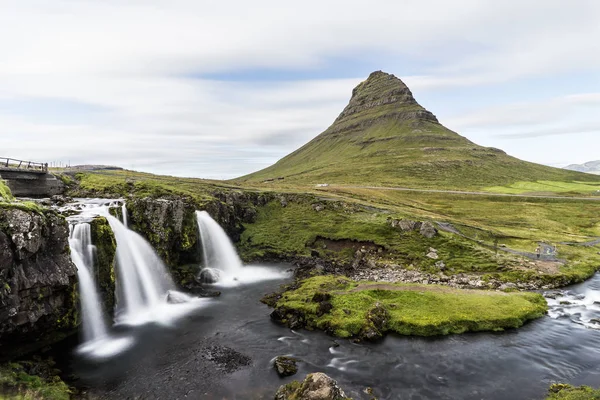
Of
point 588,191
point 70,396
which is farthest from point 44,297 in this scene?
point 588,191

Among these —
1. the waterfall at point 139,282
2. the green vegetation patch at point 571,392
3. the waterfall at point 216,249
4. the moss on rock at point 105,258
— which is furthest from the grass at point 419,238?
the green vegetation patch at point 571,392

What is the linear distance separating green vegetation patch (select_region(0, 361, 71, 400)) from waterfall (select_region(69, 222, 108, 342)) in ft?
22.1

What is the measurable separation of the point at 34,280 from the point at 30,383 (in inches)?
342

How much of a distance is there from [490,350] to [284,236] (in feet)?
158

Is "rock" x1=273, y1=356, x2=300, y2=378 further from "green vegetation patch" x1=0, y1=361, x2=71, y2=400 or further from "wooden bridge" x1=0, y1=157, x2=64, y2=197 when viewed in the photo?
"wooden bridge" x1=0, y1=157, x2=64, y2=197

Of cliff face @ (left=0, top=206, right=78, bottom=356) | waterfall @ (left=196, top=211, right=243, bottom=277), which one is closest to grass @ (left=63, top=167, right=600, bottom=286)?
waterfall @ (left=196, top=211, right=243, bottom=277)

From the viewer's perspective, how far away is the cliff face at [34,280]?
27.5 meters

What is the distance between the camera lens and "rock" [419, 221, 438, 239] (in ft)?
224

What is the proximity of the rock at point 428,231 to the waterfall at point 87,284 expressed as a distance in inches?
2228

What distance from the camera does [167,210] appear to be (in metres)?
54.2

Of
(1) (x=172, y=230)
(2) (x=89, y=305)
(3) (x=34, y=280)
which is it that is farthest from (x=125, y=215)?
(3) (x=34, y=280)

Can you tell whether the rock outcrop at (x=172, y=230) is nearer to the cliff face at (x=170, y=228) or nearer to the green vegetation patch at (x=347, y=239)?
the cliff face at (x=170, y=228)

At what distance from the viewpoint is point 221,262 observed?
61125mm

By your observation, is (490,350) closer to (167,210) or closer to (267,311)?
(267,311)
